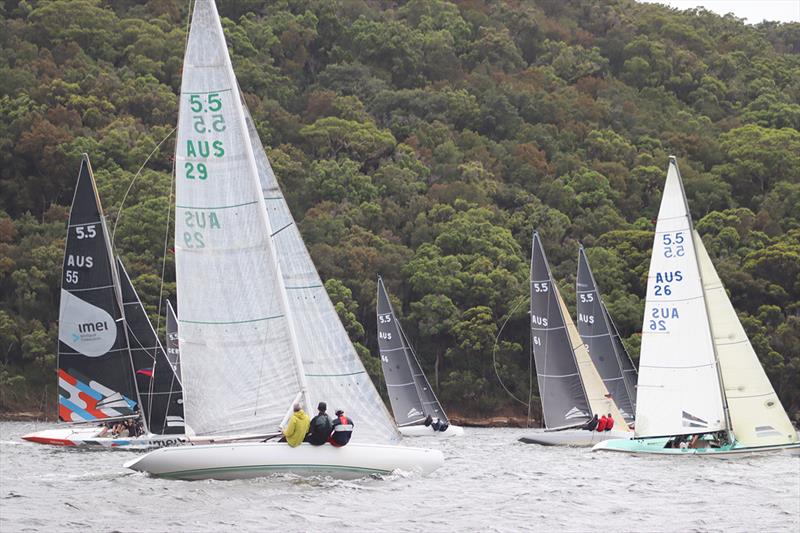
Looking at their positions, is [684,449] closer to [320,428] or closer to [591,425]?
[591,425]

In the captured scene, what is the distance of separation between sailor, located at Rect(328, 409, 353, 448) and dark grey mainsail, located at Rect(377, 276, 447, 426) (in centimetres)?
2956

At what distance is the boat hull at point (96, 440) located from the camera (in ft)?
Result: 107

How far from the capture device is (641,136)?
9019 centimetres

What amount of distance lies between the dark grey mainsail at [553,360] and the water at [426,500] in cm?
1201

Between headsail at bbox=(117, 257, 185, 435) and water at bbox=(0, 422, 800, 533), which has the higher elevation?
headsail at bbox=(117, 257, 185, 435)

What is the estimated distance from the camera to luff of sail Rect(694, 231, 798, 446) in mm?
28406

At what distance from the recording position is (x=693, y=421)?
29.0 meters

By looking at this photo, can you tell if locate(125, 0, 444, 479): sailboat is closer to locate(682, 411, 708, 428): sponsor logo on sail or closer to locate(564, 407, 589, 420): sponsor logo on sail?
locate(682, 411, 708, 428): sponsor logo on sail

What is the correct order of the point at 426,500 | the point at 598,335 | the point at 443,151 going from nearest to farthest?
the point at 426,500 → the point at 598,335 → the point at 443,151

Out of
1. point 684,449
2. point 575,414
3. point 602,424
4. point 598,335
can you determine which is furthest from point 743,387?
point 598,335

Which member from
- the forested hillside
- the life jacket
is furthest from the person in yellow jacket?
the forested hillside

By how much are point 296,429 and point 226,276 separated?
2.78 meters

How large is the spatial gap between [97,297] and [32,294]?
30766 mm

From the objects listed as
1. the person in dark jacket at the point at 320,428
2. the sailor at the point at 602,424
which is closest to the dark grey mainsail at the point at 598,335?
the sailor at the point at 602,424
